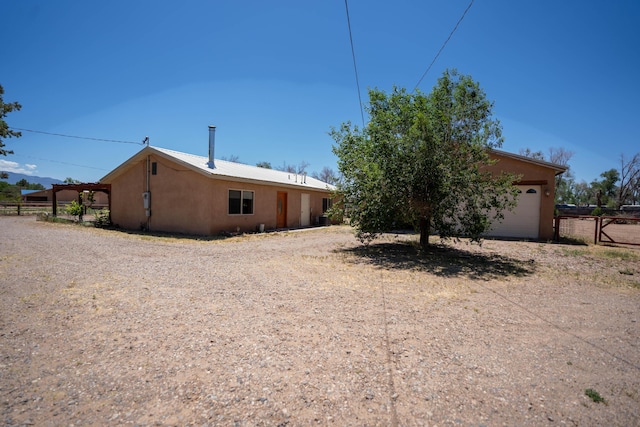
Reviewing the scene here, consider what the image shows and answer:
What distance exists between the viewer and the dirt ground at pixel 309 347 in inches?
93.4

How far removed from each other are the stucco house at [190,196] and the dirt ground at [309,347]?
646 cm

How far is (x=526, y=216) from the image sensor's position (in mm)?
14117

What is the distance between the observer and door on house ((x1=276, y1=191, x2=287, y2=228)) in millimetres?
17125

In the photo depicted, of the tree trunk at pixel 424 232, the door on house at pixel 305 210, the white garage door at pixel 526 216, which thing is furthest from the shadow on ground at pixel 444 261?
the door on house at pixel 305 210

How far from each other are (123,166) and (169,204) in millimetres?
3577

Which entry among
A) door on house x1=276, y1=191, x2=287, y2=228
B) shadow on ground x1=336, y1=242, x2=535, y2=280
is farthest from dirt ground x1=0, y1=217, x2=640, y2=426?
door on house x1=276, y1=191, x2=287, y2=228

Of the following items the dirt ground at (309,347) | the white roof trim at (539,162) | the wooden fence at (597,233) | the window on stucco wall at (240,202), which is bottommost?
the dirt ground at (309,347)

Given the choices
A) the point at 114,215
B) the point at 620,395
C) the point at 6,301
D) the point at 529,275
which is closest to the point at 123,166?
the point at 114,215

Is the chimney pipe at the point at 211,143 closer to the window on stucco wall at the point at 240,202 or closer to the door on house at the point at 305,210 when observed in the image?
the window on stucco wall at the point at 240,202

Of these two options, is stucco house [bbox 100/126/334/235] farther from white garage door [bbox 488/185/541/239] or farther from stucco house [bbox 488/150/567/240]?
white garage door [bbox 488/185/541/239]

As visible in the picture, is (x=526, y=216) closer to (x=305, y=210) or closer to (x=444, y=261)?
(x=444, y=261)

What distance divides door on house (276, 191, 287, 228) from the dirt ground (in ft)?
33.7

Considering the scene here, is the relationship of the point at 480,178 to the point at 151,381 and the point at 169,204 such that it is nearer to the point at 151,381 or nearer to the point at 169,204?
the point at 151,381

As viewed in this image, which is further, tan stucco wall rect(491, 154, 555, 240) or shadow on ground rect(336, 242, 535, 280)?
tan stucco wall rect(491, 154, 555, 240)
